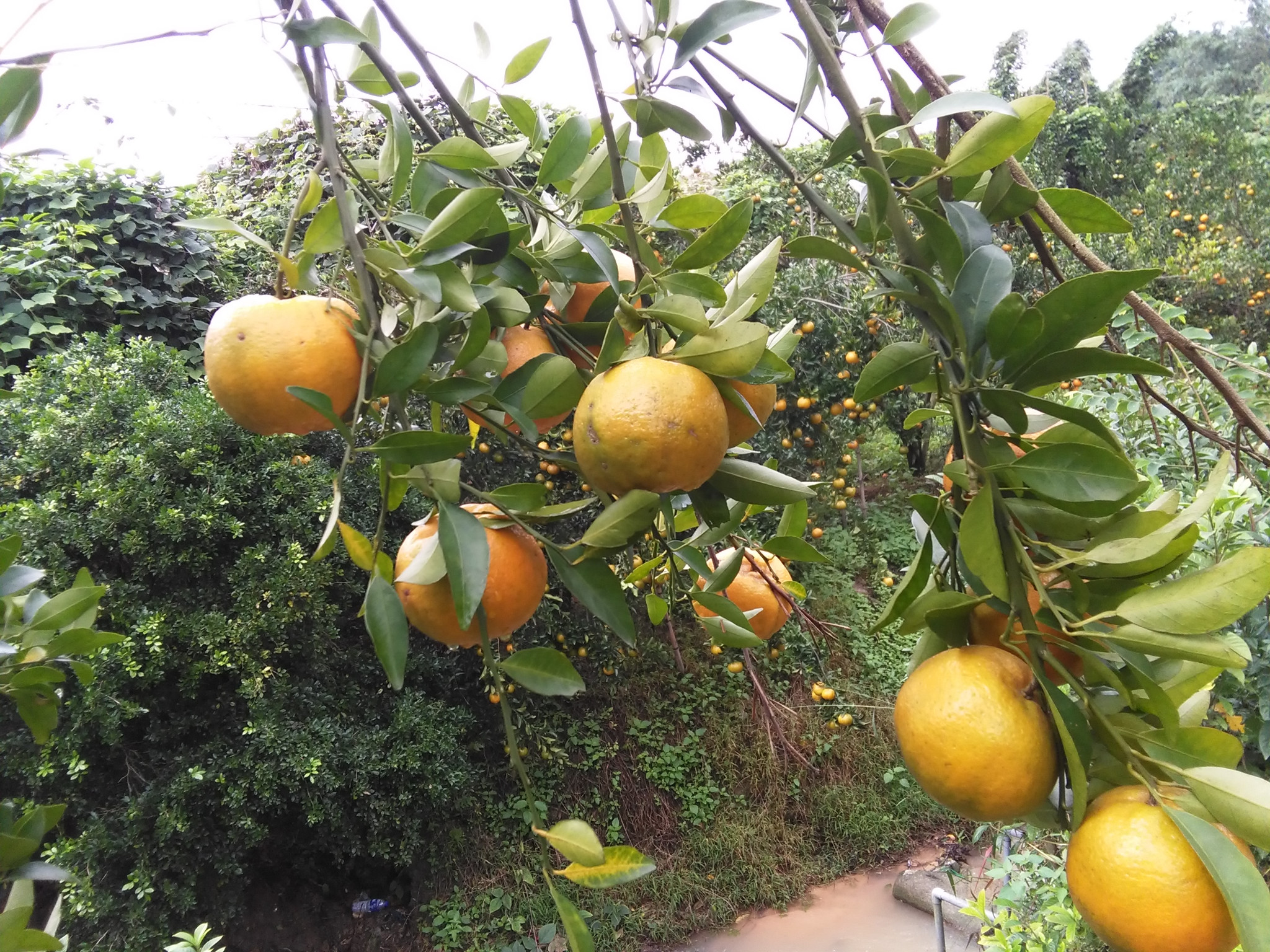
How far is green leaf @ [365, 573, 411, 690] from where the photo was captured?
1.28ft

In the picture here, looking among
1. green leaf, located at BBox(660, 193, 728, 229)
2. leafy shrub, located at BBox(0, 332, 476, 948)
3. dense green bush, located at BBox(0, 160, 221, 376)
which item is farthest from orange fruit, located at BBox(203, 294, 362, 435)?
dense green bush, located at BBox(0, 160, 221, 376)

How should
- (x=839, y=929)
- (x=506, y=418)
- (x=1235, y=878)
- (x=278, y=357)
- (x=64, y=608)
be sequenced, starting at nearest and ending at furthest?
(x=1235, y=878)
(x=278, y=357)
(x=506, y=418)
(x=64, y=608)
(x=839, y=929)

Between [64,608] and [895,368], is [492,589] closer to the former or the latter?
[895,368]

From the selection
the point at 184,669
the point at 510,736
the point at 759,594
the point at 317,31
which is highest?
the point at 317,31

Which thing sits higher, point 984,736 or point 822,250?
point 822,250

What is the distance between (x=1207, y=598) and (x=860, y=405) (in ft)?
0.60

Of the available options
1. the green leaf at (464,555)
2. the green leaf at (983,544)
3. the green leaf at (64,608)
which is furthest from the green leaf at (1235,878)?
the green leaf at (64,608)

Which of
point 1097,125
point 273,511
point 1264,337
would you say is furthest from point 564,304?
point 1097,125

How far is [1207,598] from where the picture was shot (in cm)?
34

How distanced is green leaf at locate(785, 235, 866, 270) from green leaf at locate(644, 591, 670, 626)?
277 mm

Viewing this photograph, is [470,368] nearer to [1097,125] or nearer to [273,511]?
[273,511]

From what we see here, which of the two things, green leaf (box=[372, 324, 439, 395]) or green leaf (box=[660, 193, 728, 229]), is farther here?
green leaf (box=[660, 193, 728, 229])

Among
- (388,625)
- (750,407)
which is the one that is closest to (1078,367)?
(750,407)

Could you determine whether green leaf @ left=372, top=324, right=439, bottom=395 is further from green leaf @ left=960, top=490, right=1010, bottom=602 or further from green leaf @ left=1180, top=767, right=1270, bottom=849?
green leaf @ left=1180, top=767, right=1270, bottom=849
